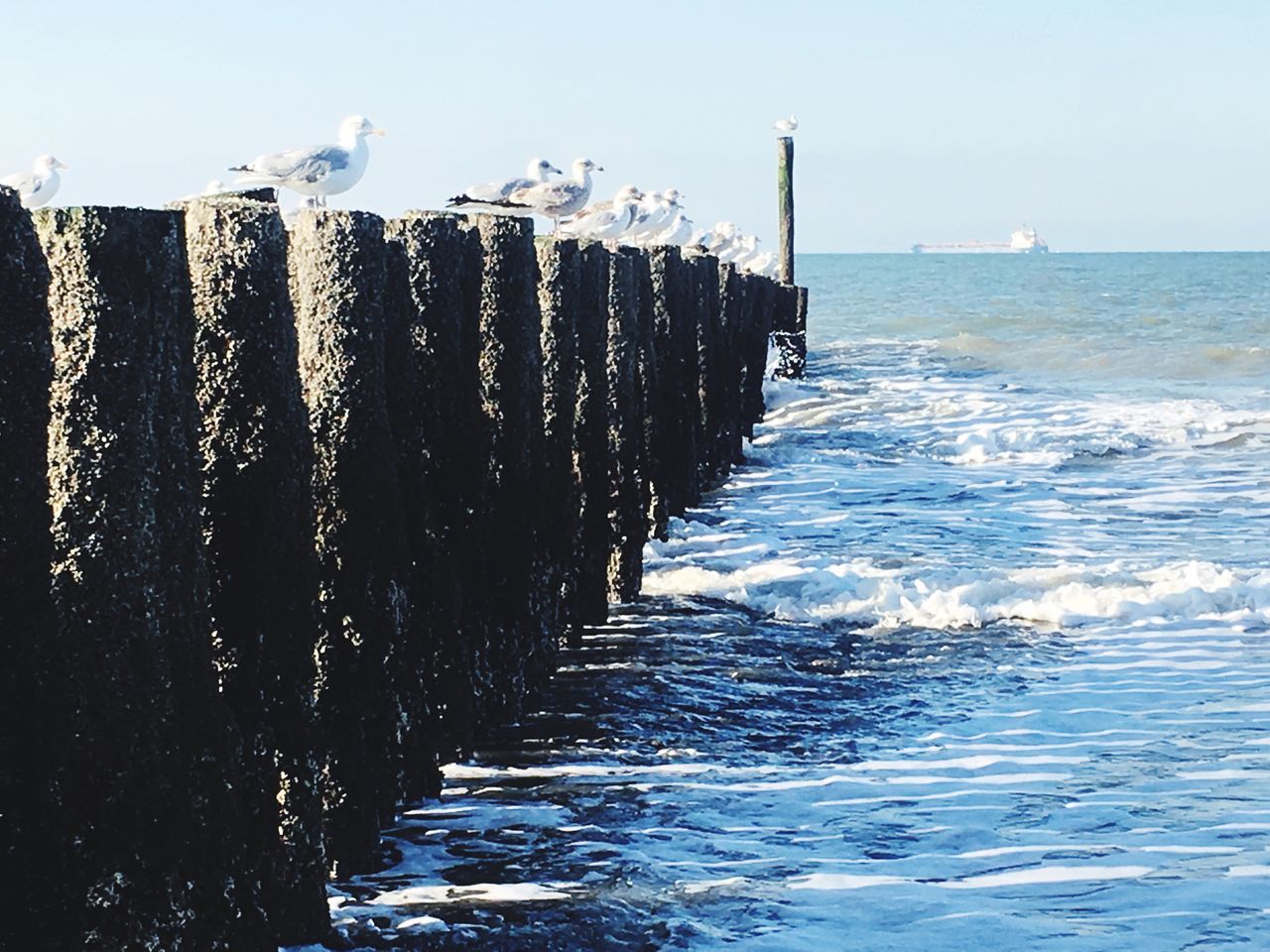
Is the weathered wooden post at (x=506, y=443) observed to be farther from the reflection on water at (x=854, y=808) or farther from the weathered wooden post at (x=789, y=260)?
the weathered wooden post at (x=789, y=260)

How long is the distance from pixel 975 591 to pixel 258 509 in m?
6.45

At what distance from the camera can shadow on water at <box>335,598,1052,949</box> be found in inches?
188

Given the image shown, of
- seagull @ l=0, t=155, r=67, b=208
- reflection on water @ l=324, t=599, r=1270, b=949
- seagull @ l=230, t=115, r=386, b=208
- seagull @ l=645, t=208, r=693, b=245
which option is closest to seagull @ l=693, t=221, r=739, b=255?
seagull @ l=645, t=208, r=693, b=245

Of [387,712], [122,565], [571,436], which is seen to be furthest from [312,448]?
[571,436]

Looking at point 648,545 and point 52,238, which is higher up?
point 52,238

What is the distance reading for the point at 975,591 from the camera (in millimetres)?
9766

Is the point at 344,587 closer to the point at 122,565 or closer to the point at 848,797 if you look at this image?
the point at 122,565

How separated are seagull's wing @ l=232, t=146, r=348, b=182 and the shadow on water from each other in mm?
4094

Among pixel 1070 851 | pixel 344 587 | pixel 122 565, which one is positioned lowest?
pixel 1070 851

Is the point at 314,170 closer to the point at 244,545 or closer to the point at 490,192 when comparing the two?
the point at 490,192

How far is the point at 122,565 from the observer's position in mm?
3281

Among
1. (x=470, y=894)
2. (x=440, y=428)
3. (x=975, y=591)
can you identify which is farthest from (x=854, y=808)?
(x=975, y=591)

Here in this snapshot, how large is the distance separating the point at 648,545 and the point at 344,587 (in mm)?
6751

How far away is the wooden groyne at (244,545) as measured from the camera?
3.21 meters
